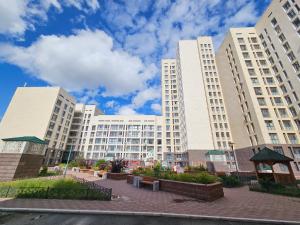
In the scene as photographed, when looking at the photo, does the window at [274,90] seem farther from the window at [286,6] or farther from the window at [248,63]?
the window at [286,6]

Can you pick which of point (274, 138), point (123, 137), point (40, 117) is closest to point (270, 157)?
point (274, 138)

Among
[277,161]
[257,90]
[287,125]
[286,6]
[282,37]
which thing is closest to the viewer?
[277,161]

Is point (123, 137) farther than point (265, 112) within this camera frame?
Yes

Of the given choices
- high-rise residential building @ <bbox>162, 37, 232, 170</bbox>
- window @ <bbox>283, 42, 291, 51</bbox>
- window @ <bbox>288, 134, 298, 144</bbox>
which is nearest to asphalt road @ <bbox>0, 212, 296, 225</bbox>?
window @ <bbox>288, 134, 298, 144</bbox>

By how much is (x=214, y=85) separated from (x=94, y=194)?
58478 millimetres

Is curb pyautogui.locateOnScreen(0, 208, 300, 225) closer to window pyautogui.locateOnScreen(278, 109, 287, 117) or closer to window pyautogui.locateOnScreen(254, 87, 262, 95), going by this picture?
window pyautogui.locateOnScreen(278, 109, 287, 117)

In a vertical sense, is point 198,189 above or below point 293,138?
below

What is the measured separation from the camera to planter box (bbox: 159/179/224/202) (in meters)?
10.2

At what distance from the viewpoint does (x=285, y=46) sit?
3994cm

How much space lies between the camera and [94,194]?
1058 cm

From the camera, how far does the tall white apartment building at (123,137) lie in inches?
2854

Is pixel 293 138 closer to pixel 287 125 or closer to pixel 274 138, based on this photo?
pixel 287 125

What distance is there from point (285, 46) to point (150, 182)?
170 feet

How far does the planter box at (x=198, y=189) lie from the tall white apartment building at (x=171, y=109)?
45744mm
